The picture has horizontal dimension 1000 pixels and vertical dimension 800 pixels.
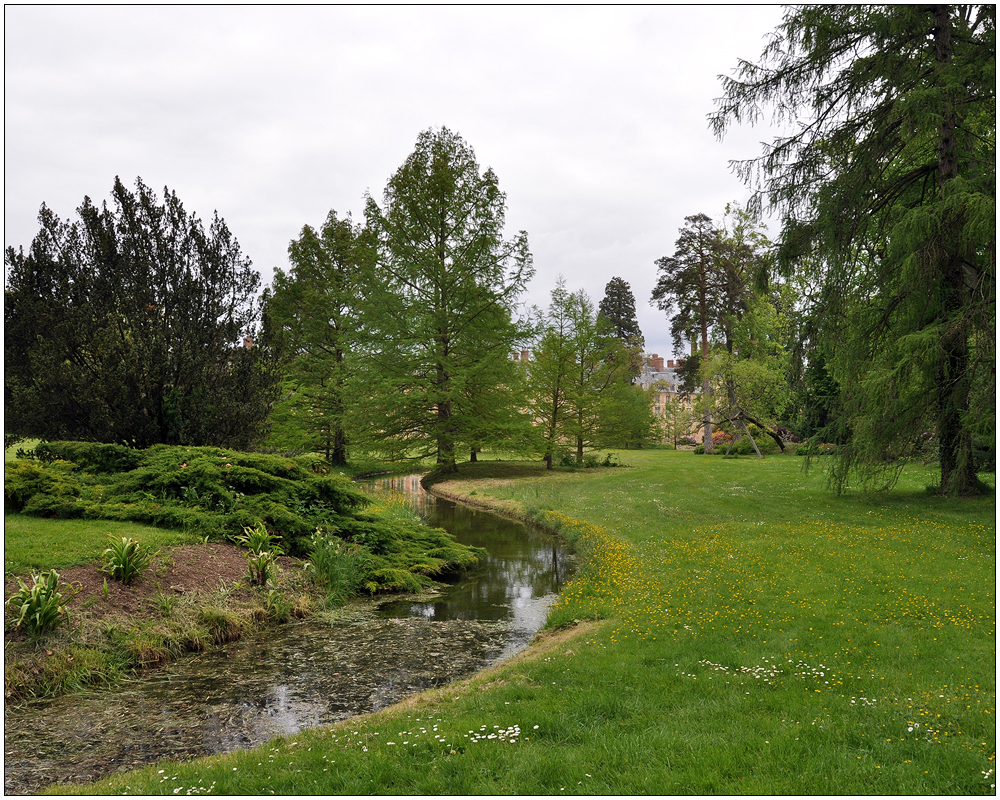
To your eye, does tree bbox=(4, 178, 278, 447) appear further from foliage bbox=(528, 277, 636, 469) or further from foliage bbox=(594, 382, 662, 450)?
foliage bbox=(594, 382, 662, 450)

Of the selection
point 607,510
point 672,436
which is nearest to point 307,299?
point 607,510

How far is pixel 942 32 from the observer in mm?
12281

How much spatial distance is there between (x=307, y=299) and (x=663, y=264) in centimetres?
2300

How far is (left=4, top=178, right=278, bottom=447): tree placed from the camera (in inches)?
484

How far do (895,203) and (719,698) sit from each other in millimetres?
13124

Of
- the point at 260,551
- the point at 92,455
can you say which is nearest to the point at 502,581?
the point at 260,551

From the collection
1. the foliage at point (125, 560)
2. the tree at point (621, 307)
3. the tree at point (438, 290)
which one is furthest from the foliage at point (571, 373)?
the tree at point (621, 307)

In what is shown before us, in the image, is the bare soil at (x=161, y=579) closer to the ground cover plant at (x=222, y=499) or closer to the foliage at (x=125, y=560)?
the foliage at (x=125, y=560)

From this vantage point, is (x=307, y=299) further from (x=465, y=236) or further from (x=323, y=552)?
(x=323, y=552)

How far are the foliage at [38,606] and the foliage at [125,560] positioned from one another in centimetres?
101

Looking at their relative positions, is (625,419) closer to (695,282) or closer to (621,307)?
(695,282)

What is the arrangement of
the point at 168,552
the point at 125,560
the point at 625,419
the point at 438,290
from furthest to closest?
the point at 625,419 → the point at 438,290 → the point at 168,552 → the point at 125,560

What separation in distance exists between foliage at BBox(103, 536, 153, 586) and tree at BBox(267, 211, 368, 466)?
64.5ft

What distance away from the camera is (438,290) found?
25.5 meters
